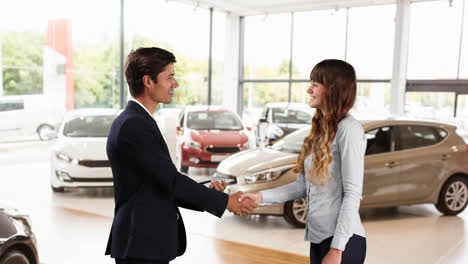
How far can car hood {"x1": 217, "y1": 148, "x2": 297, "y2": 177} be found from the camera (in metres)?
4.96

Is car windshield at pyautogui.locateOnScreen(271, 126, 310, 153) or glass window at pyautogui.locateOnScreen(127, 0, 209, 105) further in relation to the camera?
glass window at pyautogui.locateOnScreen(127, 0, 209, 105)

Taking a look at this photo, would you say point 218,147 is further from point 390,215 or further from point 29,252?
point 29,252

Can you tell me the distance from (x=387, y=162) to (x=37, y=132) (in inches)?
360

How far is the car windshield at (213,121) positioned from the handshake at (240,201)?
6.42 meters

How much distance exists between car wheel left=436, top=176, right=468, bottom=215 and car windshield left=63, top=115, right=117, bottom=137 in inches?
189

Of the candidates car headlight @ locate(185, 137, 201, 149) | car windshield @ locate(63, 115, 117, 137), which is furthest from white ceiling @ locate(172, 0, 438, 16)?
car windshield @ locate(63, 115, 117, 137)

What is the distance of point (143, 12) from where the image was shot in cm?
1280

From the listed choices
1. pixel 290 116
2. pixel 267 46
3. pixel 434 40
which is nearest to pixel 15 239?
pixel 290 116

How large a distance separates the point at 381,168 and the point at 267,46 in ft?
36.5

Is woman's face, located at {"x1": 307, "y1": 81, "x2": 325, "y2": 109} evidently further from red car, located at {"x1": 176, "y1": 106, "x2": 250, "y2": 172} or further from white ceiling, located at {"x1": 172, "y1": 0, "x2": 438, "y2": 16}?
white ceiling, located at {"x1": 172, "y1": 0, "x2": 438, "y2": 16}

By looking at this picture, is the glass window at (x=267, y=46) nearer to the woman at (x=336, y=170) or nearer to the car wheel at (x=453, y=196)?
the car wheel at (x=453, y=196)

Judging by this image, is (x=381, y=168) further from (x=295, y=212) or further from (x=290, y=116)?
(x=290, y=116)

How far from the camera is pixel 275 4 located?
14.1 m

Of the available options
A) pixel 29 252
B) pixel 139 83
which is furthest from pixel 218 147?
pixel 139 83
